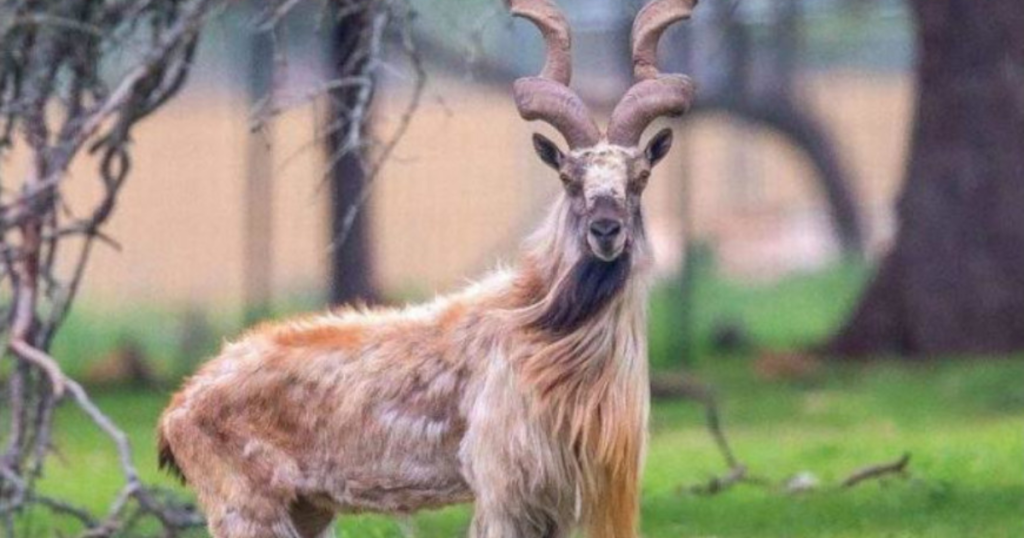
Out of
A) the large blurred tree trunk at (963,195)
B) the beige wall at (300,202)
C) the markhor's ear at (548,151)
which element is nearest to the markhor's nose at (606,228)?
the markhor's ear at (548,151)

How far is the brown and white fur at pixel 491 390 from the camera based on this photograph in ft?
33.1

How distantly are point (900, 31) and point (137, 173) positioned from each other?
35.3 feet

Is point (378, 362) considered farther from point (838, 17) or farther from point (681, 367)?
point (838, 17)

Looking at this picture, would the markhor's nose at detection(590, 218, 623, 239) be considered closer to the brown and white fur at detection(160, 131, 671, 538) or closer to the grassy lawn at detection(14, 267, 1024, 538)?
the brown and white fur at detection(160, 131, 671, 538)

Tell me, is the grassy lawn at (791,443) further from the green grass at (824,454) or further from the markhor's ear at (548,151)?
the markhor's ear at (548,151)

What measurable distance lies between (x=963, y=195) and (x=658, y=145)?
40.2 ft

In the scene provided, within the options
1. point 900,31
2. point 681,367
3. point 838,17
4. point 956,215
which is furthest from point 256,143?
point 900,31

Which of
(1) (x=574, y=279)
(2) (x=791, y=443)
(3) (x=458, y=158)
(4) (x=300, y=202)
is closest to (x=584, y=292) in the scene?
(1) (x=574, y=279)

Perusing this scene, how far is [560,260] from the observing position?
401 inches

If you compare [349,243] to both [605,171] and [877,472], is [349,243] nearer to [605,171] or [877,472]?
[877,472]

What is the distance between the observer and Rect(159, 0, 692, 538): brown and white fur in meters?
10.1

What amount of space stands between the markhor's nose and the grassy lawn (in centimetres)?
221

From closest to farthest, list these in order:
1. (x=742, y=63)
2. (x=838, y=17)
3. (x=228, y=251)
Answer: (x=742, y=63), (x=228, y=251), (x=838, y=17)

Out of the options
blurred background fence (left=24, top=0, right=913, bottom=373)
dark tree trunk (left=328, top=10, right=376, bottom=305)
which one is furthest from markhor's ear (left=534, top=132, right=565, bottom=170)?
blurred background fence (left=24, top=0, right=913, bottom=373)
